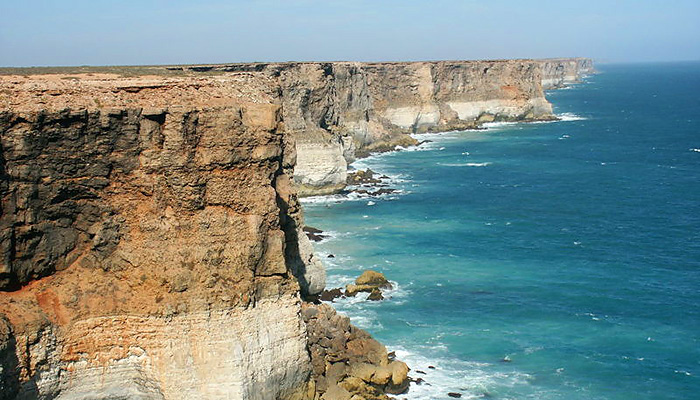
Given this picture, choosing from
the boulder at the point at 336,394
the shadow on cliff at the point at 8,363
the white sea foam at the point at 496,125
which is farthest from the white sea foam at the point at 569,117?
the shadow on cliff at the point at 8,363

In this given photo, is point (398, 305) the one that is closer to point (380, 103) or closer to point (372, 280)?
point (372, 280)

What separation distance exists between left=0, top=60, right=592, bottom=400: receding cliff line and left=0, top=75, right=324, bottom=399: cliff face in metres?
0.04

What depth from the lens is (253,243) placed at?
20703 millimetres

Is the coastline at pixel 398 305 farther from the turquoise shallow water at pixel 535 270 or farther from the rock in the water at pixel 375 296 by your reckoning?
the rock in the water at pixel 375 296

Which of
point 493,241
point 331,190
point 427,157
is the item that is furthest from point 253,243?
point 427,157

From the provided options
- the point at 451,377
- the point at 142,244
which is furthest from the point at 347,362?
the point at 142,244

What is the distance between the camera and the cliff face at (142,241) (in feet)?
64.0

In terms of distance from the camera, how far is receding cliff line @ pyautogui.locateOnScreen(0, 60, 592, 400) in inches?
758

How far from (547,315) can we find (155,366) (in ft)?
75.6

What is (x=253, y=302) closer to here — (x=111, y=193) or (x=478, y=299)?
(x=111, y=193)

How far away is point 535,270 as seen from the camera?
1745 inches

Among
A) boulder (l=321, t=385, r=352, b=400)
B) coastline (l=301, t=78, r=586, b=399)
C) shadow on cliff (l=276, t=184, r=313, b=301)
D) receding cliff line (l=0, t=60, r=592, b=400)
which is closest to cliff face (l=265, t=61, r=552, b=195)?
coastline (l=301, t=78, r=586, b=399)

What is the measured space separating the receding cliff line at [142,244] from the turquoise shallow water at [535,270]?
35.1 ft

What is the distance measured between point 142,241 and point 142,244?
0.08 metres
